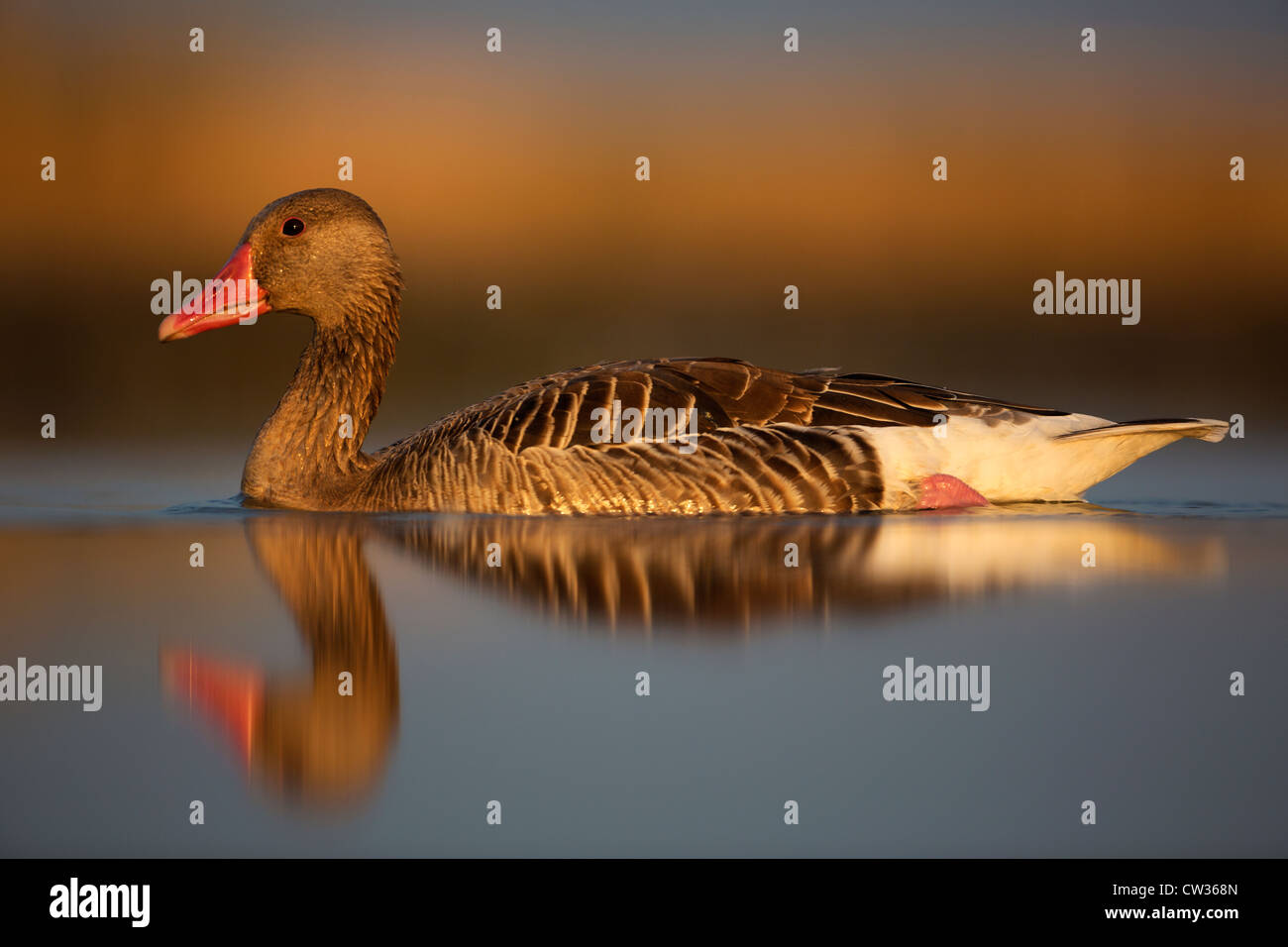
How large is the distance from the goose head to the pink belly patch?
14.5 feet

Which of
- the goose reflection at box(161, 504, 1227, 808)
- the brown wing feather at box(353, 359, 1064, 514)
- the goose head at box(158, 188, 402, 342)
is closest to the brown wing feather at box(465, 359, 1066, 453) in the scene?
the brown wing feather at box(353, 359, 1064, 514)

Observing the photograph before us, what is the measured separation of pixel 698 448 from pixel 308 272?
3317 mm

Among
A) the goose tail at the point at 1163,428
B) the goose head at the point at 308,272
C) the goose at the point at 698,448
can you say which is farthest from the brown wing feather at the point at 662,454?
the goose head at the point at 308,272

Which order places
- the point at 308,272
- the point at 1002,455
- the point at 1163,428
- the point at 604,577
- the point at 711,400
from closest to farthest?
the point at 604,577, the point at 1163,428, the point at 1002,455, the point at 711,400, the point at 308,272

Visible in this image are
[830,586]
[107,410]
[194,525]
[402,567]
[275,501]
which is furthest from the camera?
[107,410]

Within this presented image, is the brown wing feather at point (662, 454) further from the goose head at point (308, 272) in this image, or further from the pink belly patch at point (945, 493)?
the goose head at point (308, 272)

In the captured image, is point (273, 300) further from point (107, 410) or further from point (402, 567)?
point (107, 410)

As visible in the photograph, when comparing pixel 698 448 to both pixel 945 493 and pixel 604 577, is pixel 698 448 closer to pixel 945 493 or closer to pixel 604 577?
pixel 945 493

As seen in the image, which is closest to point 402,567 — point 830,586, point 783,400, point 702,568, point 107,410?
point 702,568

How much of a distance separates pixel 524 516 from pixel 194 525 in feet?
7.46

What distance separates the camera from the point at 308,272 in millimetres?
12117

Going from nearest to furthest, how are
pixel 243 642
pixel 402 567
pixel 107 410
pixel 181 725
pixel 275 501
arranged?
pixel 181 725 < pixel 243 642 < pixel 402 567 < pixel 275 501 < pixel 107 410

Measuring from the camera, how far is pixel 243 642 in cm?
764

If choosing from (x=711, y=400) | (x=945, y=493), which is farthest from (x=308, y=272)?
(x=945, y=493)
